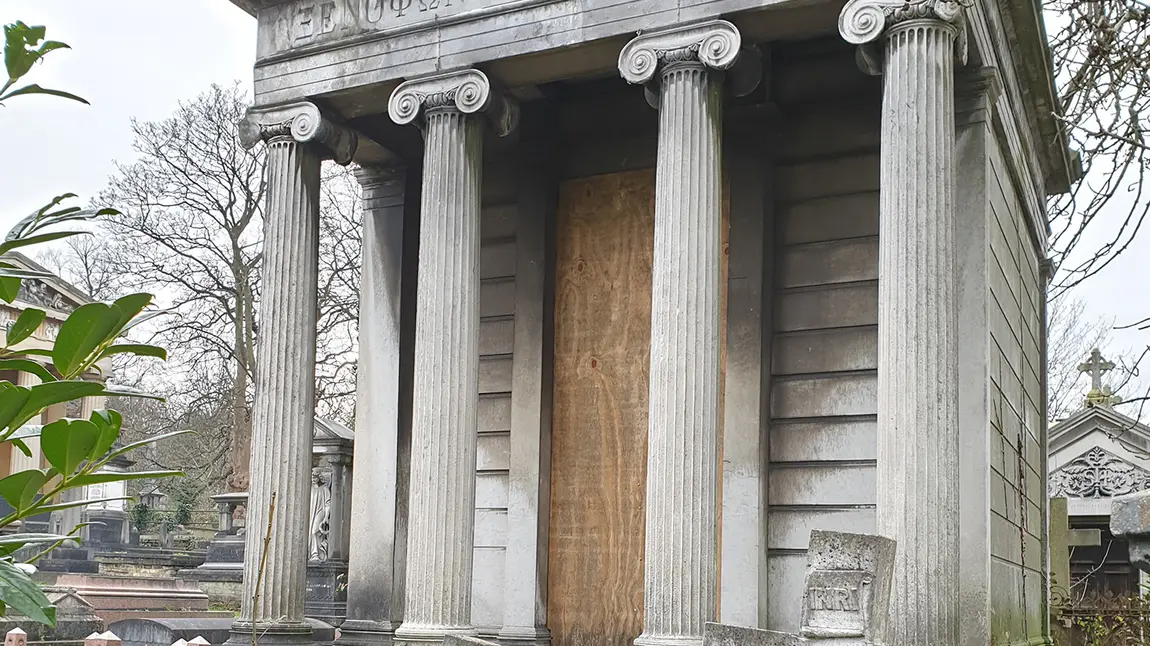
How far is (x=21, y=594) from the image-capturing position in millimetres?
991

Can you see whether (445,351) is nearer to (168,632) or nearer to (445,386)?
(445,386)

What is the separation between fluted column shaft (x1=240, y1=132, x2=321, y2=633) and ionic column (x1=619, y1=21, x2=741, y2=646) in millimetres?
3466

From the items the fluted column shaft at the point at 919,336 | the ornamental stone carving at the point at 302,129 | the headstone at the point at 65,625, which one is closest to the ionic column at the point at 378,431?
the ornamental stone carving at the point at 302,129

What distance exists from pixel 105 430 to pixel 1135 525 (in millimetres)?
3448

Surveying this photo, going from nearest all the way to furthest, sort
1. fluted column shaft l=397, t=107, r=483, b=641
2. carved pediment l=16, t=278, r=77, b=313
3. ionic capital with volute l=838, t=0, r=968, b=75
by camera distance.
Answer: ionic capital with volute l=838, t=0, r=968, b=75 → fluted column shaft l=397, t=107, r=483, b=641 → carved pediment l=16, t=278, r=77, b=313

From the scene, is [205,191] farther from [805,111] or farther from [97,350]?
[97,350]

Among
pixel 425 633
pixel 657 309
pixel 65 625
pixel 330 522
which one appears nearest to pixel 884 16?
pixel 657 309

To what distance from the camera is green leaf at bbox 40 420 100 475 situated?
3.46ft

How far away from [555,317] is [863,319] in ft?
10.2

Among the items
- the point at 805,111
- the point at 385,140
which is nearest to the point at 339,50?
the point at 385,140

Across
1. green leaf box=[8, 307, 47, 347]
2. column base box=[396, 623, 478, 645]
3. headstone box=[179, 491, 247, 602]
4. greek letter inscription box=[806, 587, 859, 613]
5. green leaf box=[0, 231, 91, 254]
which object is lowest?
headstone box=[179, 491, 247, 602]

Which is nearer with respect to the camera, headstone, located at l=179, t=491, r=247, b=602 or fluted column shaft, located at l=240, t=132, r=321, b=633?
fluted column shaft, located at l=240, t=132, r=321, b=633

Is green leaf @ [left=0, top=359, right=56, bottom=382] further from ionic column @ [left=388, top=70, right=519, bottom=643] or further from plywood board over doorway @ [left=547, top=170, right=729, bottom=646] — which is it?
plywood board over doorway @ [left=547, top=170, right=729, bottom=646]

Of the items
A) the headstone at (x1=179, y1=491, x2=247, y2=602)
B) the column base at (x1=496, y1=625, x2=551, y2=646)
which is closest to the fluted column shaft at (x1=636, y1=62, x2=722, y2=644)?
the column base at (x1=496, y1=625, x2=551, y2=646)
